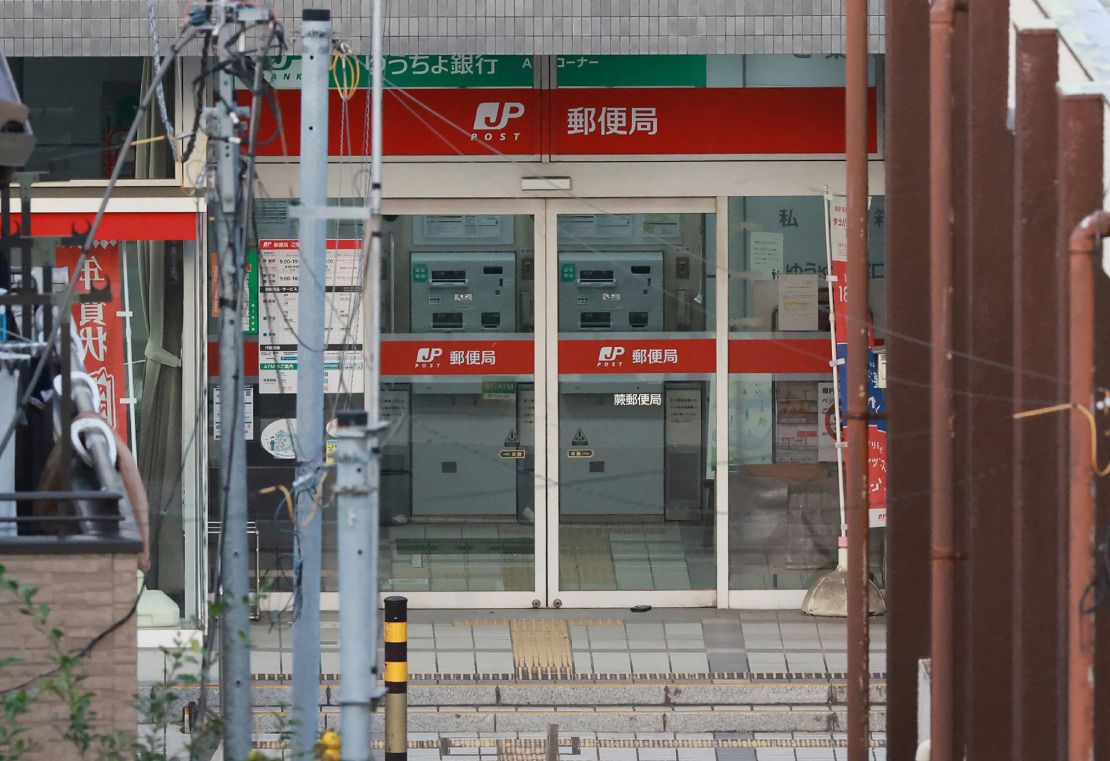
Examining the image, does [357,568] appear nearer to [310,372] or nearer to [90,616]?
[90,616]

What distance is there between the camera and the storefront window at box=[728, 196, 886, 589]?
13.2 m

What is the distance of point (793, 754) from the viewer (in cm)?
1052

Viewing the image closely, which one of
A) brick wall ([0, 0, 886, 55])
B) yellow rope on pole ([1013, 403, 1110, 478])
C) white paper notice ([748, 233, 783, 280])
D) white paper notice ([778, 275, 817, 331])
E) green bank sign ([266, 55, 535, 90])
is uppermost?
brick wall ([0, 0, 886, 55])

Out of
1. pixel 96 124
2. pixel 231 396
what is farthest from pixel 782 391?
pixel 231 396

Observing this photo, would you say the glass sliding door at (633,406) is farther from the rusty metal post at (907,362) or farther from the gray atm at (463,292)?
the rusty metal post at (907,362)

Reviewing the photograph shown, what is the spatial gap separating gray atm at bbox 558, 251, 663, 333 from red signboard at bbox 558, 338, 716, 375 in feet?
0.33

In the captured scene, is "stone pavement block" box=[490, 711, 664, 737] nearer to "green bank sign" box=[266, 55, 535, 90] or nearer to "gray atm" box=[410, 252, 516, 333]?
"gray atm" box=[410, 252, 516, 333]

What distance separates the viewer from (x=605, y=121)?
42.4ft

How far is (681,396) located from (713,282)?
846 mm

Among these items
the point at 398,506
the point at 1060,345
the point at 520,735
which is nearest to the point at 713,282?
the point at 398,506

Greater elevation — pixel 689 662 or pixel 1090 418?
pixel 1090 418

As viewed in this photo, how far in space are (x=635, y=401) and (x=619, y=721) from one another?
3.07 meters

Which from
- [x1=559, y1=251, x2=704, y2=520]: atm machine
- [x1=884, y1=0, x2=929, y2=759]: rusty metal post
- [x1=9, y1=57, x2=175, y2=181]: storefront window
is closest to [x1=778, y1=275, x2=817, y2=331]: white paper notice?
[x1=559, y1=251, x2=704, y2=520]: atm machine

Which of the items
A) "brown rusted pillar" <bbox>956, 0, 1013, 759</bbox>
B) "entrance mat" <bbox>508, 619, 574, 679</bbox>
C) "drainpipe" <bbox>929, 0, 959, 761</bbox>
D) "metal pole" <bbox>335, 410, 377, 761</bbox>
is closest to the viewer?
"metal pole" <bbox>335, 410, 377, 761</bbox>
